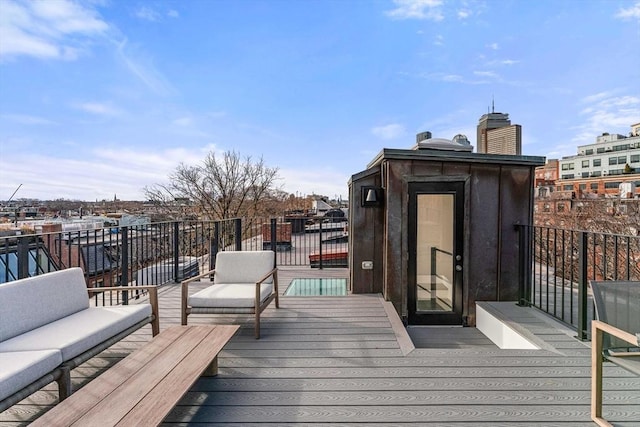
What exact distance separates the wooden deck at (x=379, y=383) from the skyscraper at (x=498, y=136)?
12.7ft

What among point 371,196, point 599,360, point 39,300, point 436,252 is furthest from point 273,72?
point 599,360

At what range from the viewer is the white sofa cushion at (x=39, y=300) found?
2.18 metres

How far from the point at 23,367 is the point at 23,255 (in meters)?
1.92

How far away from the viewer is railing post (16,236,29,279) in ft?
10.1

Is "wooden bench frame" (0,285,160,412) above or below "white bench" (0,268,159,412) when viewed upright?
below

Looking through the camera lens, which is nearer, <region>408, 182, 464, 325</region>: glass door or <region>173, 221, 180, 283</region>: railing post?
<region>408, 182, 464, 325</region>: glass door

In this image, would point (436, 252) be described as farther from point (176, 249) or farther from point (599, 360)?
point (176, 249)

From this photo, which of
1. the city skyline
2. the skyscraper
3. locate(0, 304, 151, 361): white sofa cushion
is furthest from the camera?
the city skyline

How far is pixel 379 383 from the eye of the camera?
7.44 feet

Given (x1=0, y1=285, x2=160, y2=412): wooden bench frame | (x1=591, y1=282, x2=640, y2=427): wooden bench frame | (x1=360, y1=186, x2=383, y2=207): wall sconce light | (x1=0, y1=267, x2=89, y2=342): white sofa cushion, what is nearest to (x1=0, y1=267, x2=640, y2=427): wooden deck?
(x1=591, y1=282, x2=640, y2=427): wooden bench frame

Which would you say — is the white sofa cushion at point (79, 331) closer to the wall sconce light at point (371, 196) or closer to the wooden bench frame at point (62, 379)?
the wooden bench frame at point (62, 379)

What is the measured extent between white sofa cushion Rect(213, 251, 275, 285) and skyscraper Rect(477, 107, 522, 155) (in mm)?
4801

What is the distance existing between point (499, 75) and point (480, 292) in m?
9.66

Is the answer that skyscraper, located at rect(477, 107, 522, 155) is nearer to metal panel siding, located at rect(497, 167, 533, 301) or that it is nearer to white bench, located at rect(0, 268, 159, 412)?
metal panel siding, located at rect(497, 167, 533, 301)
